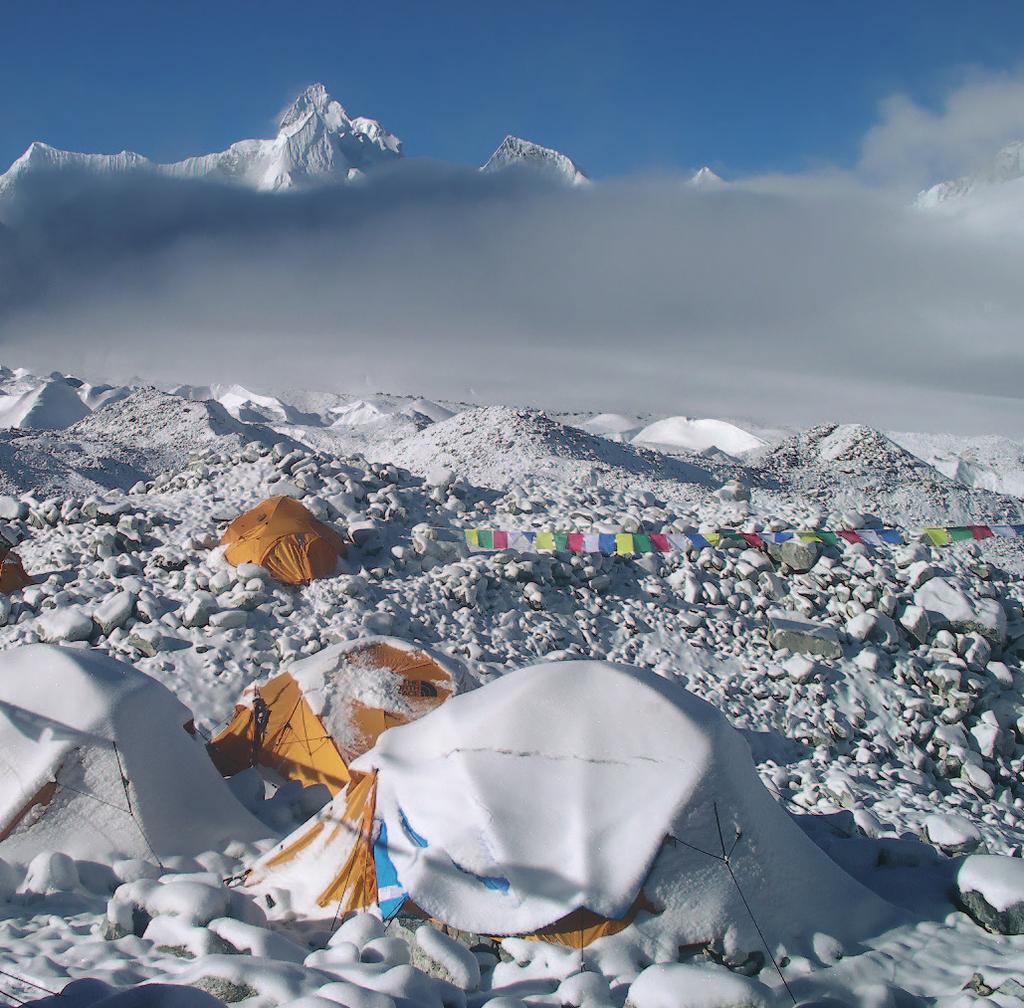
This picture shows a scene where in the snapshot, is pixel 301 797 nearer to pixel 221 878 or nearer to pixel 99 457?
pixel 221 878

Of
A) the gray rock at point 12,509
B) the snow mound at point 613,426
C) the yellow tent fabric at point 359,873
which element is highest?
the snow mound at point 613,426

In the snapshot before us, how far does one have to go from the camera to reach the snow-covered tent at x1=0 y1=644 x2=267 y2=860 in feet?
25.0

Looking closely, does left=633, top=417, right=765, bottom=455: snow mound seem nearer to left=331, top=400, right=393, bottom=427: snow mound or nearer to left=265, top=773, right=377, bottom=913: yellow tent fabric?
left=331, top=400, right=393, bottom=427: snow mound

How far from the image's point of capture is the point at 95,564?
1397 cm

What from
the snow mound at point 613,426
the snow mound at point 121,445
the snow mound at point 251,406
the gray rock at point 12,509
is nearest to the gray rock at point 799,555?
the gray rock at point 12,509

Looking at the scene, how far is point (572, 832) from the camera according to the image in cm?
643

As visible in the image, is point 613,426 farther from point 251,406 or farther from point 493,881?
point 493,881

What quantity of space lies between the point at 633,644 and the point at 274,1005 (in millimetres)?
8773

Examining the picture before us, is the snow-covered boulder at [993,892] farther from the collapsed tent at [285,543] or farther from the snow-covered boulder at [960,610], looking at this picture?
the collapsed tent at [285,543]

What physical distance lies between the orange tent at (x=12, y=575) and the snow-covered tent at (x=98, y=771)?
5352 mm

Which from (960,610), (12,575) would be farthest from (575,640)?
(12,575)

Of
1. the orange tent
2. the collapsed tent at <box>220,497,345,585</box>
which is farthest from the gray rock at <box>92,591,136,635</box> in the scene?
the orange tent

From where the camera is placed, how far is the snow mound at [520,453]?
20875mm

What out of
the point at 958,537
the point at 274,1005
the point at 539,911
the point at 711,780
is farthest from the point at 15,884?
the point at 958,537
